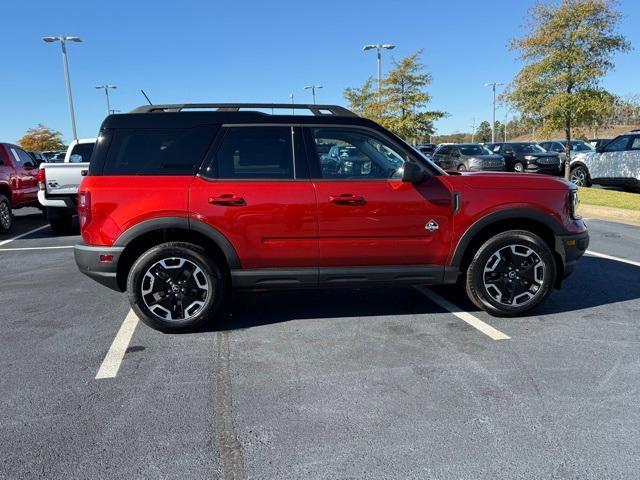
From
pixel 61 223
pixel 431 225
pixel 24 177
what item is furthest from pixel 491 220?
pixel 24 177

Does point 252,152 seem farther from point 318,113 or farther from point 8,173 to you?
point 8,173

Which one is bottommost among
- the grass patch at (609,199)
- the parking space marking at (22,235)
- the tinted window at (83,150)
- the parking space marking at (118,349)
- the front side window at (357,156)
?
the parking space marking at (118,349)

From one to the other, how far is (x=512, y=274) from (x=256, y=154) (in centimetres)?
254

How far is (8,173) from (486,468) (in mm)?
11450

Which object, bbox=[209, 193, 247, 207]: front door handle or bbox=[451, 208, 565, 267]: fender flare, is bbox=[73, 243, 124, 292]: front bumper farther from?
bbox=[451, 208, 565, 267]: fender flare

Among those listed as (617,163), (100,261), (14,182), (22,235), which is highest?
(14,182)

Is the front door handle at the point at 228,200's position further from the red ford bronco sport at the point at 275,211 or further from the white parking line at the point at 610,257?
the white parking line at the point at 610,257

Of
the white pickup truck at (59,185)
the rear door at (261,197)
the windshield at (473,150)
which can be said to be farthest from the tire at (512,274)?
the windshield at (473,150)

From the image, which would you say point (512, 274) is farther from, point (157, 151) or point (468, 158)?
point (468, 158)

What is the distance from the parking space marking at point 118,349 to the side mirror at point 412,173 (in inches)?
106

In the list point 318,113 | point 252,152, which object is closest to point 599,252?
point 318,113

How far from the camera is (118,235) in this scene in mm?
4145

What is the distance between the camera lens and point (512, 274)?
14.8ft

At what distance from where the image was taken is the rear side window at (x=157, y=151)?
418cm
